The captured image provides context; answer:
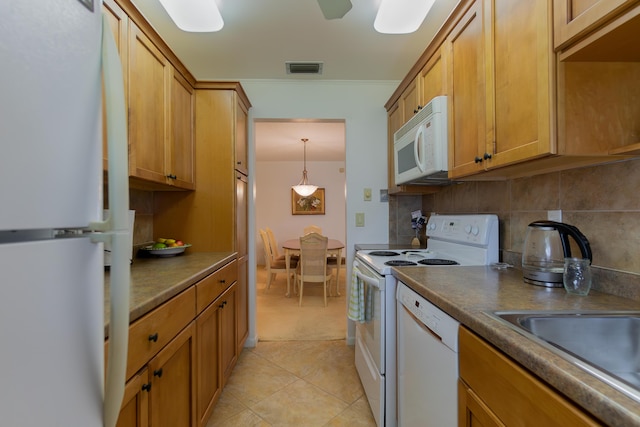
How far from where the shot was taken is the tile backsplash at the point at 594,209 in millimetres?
971

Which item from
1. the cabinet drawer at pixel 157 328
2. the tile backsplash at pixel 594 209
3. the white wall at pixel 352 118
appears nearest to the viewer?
the cabinet drawer at pixel 157 328

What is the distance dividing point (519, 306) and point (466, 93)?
1043 mm

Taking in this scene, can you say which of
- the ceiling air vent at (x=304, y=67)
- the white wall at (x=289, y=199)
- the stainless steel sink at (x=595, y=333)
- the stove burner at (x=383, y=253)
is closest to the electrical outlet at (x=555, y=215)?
the stainless steel sink at (x=595, y=333)

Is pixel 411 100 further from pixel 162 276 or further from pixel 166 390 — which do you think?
pixel 166 390

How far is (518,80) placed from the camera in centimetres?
106

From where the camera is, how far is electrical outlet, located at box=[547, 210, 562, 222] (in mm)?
1237

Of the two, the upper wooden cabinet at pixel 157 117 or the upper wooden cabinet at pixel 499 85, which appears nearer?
the upper wooden cabinet at pixel 499 85

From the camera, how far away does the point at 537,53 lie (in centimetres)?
97

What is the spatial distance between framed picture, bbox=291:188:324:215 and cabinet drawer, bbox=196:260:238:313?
424 centimetres

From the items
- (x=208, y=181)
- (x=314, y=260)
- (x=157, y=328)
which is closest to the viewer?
(x=157, y=328)

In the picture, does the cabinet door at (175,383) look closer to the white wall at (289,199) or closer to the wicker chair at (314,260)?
the wicker chair at (314,260)

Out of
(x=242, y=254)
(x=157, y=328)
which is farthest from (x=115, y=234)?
(x=242, y=254)

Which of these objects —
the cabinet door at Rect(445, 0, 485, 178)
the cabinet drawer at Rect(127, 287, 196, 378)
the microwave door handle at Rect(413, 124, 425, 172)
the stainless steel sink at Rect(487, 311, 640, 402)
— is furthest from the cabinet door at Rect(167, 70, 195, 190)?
the stainless steel sink at Rect(487, 311, 640, 402)

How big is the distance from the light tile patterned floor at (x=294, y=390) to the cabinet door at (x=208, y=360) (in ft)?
0.62
